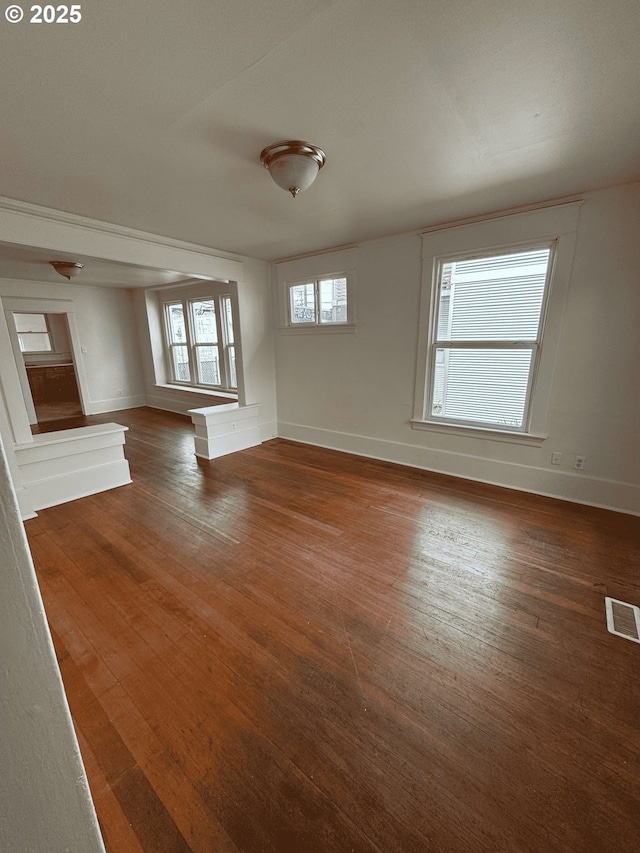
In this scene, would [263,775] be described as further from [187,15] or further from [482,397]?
[482,397]

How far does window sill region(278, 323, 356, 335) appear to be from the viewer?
4204 mm

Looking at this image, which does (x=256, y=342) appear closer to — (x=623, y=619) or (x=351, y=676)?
(x=351, y=676)

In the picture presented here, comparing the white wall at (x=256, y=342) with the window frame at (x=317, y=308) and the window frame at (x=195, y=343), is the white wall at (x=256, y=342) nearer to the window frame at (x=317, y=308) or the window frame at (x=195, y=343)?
the window frame at (x=317, y=308)

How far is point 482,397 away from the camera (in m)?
3.45

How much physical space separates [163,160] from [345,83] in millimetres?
1208

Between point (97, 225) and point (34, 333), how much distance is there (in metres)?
7.22

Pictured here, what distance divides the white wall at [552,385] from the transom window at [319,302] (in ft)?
0.49

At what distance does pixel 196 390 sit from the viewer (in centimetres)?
656

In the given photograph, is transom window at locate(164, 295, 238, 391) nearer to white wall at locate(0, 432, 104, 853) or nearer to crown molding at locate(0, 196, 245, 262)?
crown molding at locate(0, 196, 245, 262)

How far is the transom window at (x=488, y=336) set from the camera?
9.96 feet

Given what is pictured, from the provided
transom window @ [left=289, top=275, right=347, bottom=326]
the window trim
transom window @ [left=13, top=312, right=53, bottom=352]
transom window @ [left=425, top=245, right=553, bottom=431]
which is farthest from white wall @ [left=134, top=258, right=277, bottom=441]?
transom window @ [left=13, top=312, right=53, bottom=352]

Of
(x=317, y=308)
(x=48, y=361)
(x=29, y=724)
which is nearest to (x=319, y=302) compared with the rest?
(x=317, y=308)

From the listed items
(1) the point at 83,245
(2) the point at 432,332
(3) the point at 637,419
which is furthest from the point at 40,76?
(3) the point at 637,419

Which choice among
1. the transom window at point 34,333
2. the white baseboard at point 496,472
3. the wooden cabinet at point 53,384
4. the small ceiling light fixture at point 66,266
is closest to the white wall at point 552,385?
the white baseboard at point 496,472
